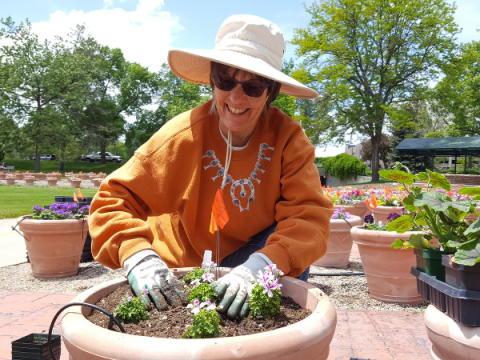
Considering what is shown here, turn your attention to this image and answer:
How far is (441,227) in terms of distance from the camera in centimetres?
163

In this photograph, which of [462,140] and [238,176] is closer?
[238,176]

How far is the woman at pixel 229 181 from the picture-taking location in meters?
1.38

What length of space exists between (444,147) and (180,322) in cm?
2221

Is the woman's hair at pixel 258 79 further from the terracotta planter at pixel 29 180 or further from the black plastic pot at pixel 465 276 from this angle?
the terracotta planter at pixel 29 180

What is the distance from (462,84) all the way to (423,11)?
174 inches

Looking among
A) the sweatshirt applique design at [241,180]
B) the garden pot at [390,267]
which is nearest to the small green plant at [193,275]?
the sweatshirt applique design at [241,180]

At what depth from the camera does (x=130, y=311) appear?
1.10 metres

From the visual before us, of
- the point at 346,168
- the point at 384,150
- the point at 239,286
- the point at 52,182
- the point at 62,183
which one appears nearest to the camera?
the point at 239,286

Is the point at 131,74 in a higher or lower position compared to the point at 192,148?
higher

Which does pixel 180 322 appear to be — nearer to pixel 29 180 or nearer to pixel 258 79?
pixel 258 79

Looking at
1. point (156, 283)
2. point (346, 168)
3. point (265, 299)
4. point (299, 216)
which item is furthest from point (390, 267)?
point (346, 168)

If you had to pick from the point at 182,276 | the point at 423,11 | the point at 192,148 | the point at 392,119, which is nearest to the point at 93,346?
the point at 182,276

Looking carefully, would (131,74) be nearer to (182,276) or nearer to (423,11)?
(423,11)

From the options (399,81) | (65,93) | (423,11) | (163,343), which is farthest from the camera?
(65,93)
